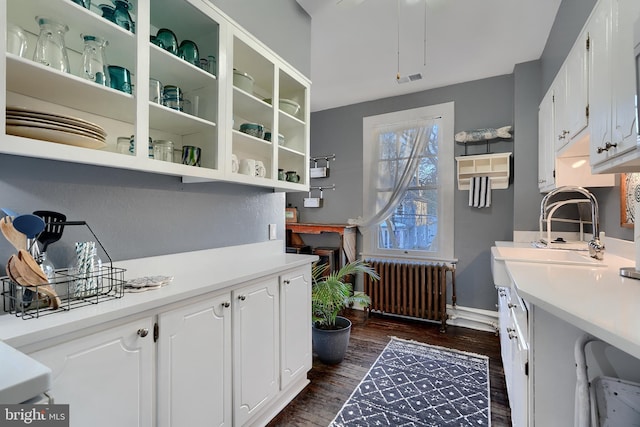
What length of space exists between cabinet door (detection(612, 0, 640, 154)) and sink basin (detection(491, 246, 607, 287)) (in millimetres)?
728

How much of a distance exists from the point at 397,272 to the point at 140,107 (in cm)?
314

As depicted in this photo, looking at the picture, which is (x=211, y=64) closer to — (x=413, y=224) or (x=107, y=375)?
(x=107, y=375)

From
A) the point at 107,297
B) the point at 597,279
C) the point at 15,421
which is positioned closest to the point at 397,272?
the point at 597,279

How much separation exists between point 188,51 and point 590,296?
204 centimetres

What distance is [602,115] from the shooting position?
4.42 ft

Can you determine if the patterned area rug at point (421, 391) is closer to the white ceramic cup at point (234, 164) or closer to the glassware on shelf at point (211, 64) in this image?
the white ceramic cup at point (234, 164)

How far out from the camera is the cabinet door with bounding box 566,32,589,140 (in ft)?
5.34

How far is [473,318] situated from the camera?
335cm

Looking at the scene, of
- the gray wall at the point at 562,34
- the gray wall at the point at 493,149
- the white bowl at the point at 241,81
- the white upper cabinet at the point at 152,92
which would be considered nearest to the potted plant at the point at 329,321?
the white upper cabinet at the point at 152,92

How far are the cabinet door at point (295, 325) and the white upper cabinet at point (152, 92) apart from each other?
2.22 feet

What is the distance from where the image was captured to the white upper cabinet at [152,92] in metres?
1.04

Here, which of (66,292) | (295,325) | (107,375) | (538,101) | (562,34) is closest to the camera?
(107,375)

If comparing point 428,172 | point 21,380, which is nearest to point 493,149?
point 428,172

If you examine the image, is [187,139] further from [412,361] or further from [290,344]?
[412,361]
